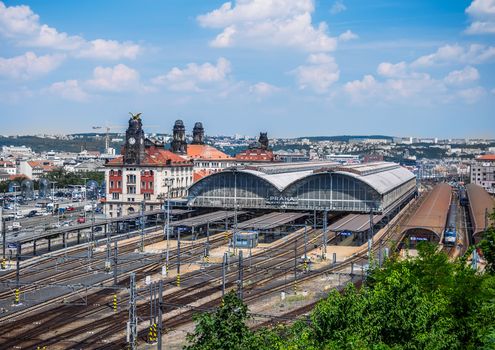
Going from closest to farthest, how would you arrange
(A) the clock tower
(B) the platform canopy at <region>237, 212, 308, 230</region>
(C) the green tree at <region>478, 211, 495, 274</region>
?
1. (C) the green tree at <region>478, 211, 495, 274</region>
2. (B) the platform canopy at <region>237, 212, 308, 230</region>
3. (A) the clock tower

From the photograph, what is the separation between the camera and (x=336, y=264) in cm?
5066

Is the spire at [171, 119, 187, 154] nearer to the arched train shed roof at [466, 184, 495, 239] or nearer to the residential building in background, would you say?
the arched train shed roof at [466, 184, 495, 239]

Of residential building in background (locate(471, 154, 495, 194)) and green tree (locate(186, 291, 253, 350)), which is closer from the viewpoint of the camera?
green tree (locate(186, 291, 253, 350))

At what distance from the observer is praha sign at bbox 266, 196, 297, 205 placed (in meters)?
72.2

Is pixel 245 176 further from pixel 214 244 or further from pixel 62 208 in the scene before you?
pixel 62 208

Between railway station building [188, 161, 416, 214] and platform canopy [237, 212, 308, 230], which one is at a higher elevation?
railway station building [188, 161, 416, 214]

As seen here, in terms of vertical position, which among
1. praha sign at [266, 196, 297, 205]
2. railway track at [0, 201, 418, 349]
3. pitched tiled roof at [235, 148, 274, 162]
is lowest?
railway track at [0, 201, 418, 349]

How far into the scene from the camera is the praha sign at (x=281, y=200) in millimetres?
72250

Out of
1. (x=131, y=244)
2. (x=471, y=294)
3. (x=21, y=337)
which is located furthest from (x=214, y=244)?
(x=471, y=294)

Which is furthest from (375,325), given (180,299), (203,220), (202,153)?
(202,153)

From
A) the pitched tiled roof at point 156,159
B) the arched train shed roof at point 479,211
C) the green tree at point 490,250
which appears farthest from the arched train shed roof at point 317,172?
the green tree at point 490,250

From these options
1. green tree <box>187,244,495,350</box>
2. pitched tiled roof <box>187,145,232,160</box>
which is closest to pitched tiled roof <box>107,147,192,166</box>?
pitched tiled roof <box>187,145,232,160</box>

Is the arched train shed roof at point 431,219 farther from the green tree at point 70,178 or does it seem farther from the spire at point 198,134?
the green tree at point 70,178

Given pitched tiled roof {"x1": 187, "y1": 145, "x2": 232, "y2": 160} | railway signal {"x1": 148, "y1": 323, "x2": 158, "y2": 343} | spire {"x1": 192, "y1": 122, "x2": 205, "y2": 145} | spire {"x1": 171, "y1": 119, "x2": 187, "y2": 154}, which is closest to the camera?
railway signal {"x1": 148, "y1": 323, "x2": 158, "y2": 343}
